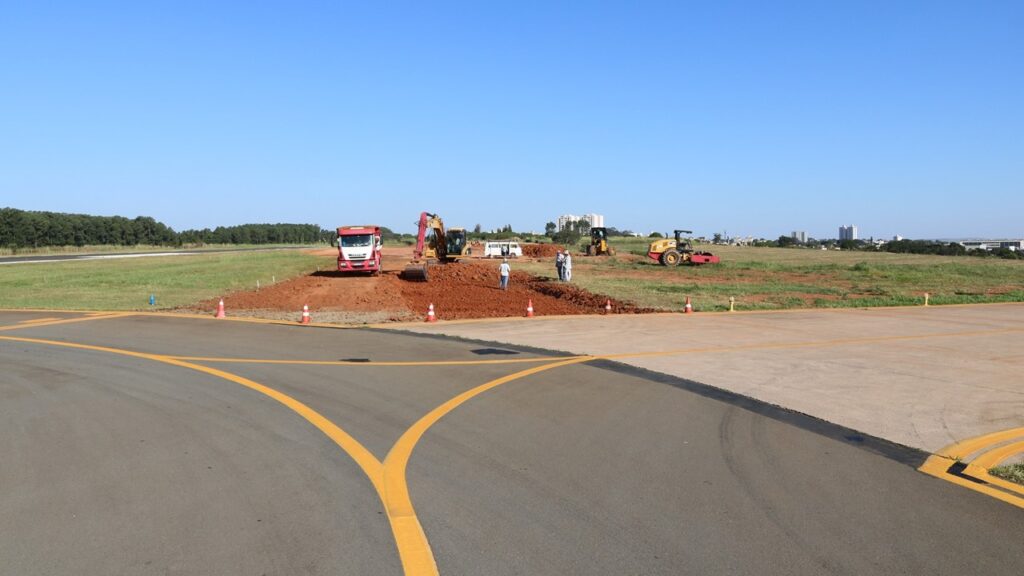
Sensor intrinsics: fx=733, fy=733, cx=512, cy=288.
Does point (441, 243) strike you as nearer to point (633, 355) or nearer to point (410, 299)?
point (410, 299)

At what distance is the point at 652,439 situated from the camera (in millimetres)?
7445

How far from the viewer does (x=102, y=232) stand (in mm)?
112562

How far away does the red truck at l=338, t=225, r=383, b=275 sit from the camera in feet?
128

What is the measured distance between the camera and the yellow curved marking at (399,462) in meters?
4.56

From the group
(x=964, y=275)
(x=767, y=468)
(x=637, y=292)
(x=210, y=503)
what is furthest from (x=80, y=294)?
(x=964, y=275)

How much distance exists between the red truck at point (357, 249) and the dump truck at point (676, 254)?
71.4 ft

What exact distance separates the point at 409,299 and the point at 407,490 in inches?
944

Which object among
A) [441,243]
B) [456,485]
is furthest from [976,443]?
[441,243]

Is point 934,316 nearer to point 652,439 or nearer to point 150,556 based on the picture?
point 652,439

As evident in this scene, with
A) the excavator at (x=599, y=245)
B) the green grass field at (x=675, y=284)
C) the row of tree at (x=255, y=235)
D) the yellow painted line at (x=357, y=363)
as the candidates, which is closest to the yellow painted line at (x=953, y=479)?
the yellow painted line at (x=357, y=363)

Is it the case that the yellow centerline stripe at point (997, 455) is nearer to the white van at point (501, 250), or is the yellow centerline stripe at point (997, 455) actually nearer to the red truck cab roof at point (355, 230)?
the red truck cab roof at point (355, 230)

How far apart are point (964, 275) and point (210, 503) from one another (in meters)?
48.4

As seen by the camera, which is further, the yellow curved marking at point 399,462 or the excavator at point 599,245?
the excavator at point 599,245

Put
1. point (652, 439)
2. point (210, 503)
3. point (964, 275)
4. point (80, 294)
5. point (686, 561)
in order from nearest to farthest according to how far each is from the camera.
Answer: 1. point (686, 561)
2. point (210, 503)
3. point (652, 439)
4. point (80, 294)
5. point (964, 275)
